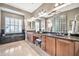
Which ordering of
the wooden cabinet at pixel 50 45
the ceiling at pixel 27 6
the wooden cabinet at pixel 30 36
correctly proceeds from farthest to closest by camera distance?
1. the wooden cabinet at pixel 30 36
2. the wooden cabinet at pixel 50 45
3. the ceiling at pixel 27 6

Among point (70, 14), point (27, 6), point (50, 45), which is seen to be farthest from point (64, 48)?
point (27, 6)

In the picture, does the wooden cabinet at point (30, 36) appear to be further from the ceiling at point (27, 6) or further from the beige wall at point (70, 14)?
the beige wall at point (70, 14)

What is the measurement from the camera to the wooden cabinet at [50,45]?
5.77ft

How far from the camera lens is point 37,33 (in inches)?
75.1

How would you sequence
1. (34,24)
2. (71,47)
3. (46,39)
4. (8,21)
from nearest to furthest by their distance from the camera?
(71,47)
(8,21)
(34,24)
(46,39)

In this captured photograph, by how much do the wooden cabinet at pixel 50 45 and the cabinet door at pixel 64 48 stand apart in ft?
0.41

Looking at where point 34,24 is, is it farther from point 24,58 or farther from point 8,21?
point 24,58

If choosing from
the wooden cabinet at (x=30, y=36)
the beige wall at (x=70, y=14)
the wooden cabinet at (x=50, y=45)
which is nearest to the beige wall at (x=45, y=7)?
the beige wall at (x=70, y=14)

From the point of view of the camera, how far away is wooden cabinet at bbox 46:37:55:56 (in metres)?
1.76

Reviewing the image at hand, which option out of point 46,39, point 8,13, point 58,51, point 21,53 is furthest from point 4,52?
point 58,51

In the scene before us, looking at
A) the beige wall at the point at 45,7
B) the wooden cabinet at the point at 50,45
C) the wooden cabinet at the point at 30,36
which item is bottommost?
the wooden cabinet at the point at 50,45

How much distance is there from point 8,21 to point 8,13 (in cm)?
16

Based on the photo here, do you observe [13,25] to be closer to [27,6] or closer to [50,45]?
[27,6]

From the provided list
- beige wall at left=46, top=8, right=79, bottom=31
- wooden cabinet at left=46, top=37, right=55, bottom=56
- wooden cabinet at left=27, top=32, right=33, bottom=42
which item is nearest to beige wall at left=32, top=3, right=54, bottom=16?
beige wall at left=46, top=8, right=79, bottom=31
